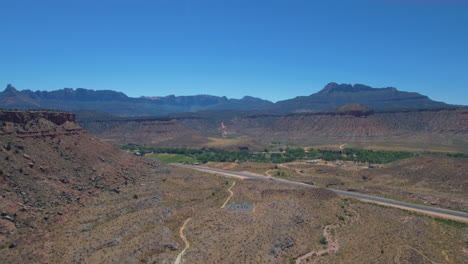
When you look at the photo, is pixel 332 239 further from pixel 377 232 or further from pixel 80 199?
pixel 80 199

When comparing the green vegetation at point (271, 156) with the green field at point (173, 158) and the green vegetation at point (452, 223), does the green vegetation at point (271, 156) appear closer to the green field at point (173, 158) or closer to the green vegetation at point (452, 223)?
the green field at point (173, 158)

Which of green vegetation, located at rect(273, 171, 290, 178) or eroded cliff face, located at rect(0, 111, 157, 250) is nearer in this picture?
eroded cliff face, located at rect(0, 111, 157, 250)

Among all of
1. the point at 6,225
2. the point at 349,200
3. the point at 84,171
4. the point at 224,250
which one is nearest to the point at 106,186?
the point at 84,171

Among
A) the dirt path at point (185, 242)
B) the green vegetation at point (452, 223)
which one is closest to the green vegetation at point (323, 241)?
the dirt path at point (185, 242)

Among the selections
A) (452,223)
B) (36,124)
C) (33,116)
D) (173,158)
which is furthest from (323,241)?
(173,158)

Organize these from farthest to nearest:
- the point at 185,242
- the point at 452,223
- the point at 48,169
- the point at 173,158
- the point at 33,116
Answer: the point at 173,158 → the point at 33,116 → the point at 48,169 → the point at 452,223 → the point at 185,242

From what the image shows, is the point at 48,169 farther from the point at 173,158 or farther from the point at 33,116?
the point at 173,158

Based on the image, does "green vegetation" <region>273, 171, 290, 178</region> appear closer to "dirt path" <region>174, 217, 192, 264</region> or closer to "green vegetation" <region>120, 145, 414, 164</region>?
"green vegetation" <region>120, 145, 414, 164</region>

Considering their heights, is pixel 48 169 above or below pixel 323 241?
above

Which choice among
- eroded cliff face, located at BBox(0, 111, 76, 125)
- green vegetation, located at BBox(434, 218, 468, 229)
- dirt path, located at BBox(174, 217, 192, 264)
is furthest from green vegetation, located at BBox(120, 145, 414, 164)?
dirt path, located at BBox(174, 217, 192, 264)

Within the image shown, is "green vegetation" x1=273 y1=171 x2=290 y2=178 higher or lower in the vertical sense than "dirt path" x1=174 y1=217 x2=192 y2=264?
lower

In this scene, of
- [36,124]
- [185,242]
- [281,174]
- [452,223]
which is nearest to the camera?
[185,242]
